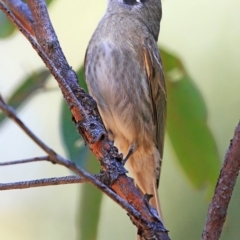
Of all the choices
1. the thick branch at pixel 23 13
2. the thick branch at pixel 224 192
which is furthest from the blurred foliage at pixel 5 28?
the thick branch at pixel 224 192

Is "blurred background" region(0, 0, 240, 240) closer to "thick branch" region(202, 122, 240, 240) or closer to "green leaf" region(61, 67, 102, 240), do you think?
"green leaf" region(61, 67, 102, 240)

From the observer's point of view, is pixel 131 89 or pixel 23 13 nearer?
pixel 23 13

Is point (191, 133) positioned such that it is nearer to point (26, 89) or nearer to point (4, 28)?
point (26, 89)

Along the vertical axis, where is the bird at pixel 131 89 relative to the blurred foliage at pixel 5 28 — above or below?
below

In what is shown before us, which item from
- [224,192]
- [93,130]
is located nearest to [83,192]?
[93,130]

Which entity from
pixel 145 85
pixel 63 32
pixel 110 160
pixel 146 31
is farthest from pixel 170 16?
pixel 110 160

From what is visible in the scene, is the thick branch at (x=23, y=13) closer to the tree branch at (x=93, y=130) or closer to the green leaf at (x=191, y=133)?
the tree branch at (x=93, y=130)

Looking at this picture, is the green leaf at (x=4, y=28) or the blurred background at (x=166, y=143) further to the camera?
the blurred background at (x=166, y=143)
